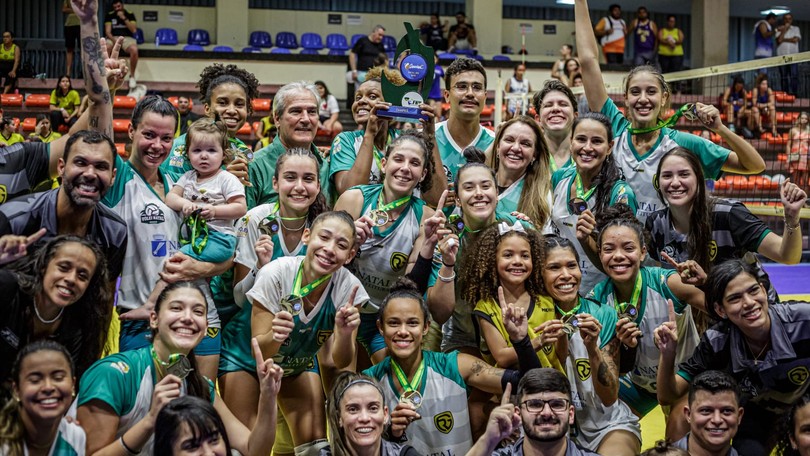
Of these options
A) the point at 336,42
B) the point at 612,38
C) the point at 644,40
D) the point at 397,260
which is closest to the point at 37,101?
the point at 336,42

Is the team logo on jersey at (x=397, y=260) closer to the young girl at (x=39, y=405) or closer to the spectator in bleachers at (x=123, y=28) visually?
the young girl at (x=39, y=405)

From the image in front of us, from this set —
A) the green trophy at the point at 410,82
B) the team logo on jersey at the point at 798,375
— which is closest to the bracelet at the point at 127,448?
the green trophy at the point at 410,82

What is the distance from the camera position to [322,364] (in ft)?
16.0

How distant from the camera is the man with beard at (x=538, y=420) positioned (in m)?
4.11

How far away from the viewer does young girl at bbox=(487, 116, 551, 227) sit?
5.45 metres

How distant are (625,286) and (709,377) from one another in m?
0.78

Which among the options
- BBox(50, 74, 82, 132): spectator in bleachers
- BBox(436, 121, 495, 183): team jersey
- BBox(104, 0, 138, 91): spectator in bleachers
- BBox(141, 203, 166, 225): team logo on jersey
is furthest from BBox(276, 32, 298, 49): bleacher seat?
BBox(141, 203, 166, 225): team logo on jersey

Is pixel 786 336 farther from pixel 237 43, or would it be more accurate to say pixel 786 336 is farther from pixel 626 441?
pixel 237 43

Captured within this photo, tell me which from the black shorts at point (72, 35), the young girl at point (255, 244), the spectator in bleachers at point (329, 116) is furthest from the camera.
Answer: the black shorts at point (72, 35)

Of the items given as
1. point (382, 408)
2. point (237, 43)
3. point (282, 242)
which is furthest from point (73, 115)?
point (382, 408)

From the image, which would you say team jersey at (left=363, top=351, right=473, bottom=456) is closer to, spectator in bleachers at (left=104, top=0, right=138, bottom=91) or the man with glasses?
the man with glasses

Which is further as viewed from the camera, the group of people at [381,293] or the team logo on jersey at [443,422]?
the team logo on jersey at [443,422]

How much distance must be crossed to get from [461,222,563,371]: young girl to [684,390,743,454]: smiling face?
777 millimetres

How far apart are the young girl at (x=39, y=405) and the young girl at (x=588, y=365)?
7.91ft
